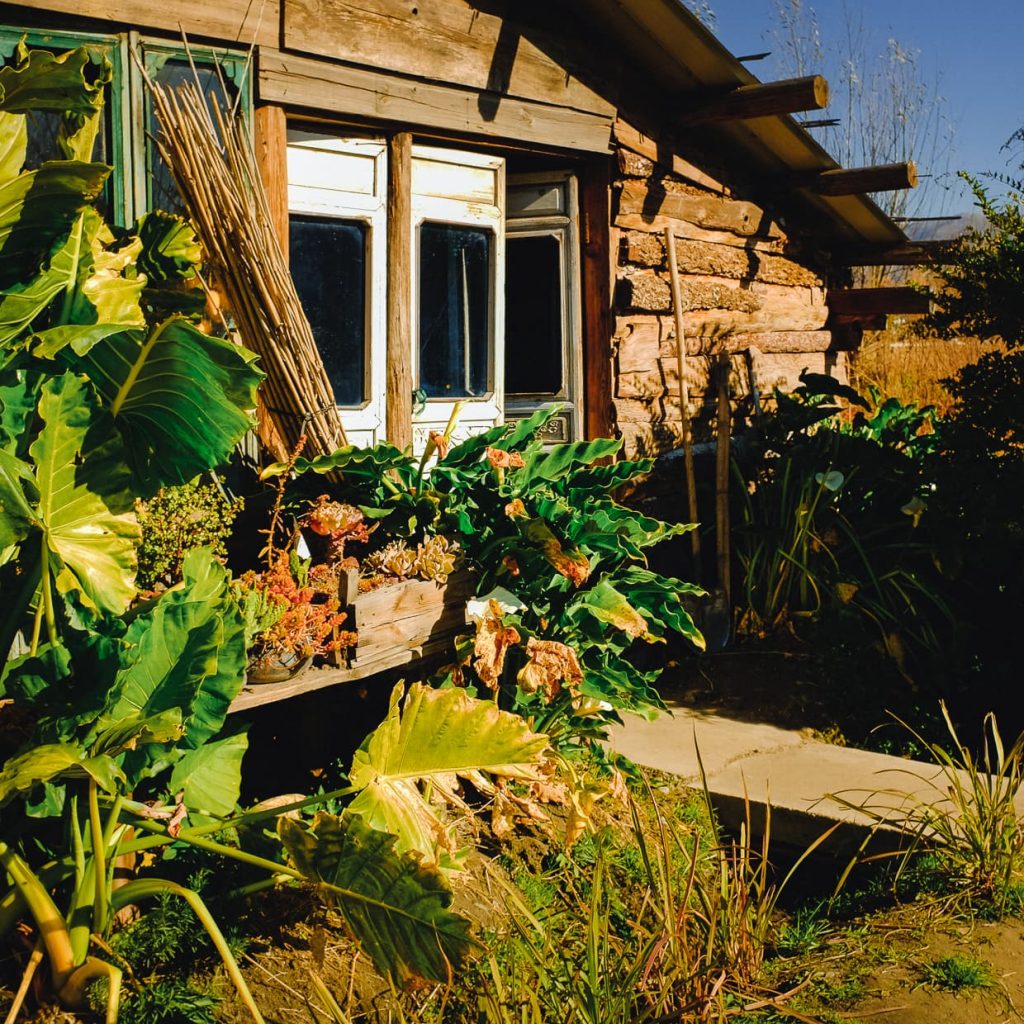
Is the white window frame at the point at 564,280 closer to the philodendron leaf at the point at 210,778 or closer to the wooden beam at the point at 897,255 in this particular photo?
the wooden beam at the point at 897,255

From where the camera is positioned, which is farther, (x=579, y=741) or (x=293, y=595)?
(x=579, y=741)

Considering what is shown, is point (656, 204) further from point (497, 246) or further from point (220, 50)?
point (220, 50)

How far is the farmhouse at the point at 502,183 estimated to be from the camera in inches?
188

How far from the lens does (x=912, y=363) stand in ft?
44.7

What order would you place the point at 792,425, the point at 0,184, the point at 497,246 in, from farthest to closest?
1. the point at 792,425
2. the point at 497,246
3. the point at 0,184

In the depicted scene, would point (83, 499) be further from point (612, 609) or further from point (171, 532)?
point (612, 609)

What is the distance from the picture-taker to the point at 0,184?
2.95 metres

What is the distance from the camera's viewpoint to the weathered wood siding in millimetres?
6586

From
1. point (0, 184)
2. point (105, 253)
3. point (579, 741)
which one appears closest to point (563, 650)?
point (579, 741)

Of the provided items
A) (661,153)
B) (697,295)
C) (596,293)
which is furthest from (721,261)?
(596,293)

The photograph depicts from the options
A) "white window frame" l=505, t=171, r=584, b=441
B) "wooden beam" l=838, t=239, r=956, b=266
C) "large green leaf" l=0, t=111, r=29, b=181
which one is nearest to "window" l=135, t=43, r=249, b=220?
"large green leaf" l=0, t=111, r=29, b=181

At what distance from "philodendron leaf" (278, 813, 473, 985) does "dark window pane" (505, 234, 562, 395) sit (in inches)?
160

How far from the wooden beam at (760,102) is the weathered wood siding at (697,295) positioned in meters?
0.32

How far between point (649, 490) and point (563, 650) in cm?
291
